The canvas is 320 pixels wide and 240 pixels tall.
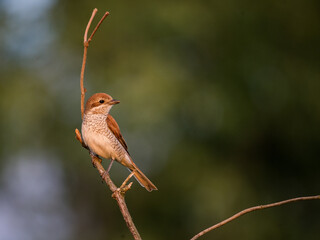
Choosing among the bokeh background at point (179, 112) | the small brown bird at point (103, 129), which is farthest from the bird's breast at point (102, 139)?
the bokeh background at point (179, 112)

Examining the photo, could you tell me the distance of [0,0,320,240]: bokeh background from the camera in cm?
966

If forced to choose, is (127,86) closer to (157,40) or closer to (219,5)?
(157,40)

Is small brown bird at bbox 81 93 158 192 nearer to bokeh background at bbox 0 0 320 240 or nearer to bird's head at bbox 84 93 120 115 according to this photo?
bird's head at bbox 84 93 120 115

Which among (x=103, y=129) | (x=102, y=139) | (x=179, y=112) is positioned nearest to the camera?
(x=102, y=139)

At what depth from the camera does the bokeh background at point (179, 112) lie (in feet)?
31.7

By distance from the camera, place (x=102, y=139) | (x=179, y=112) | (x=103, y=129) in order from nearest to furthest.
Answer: (x=102, y=139)
(x=103, y=129)
(x=179, y=112)

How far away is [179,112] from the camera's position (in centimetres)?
989

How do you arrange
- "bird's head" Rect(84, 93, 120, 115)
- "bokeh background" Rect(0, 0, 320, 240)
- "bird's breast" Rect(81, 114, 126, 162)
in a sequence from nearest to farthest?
"bird's breast" Rect(81, 114, 126, 162) → "bird's head" Rect(84, 93, 120, 115) → "bokeh background" Rect(0, 0, 320, 240)

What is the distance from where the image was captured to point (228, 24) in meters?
11.2

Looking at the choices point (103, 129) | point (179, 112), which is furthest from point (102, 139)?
point (179, 112)

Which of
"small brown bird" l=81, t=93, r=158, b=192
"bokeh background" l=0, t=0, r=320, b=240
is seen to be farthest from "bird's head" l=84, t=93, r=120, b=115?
"bokeh background" l=0, t=0, r=320, b=240

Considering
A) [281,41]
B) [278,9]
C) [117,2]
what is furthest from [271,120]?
[117,2]

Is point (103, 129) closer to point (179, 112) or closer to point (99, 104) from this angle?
point (99, 104)

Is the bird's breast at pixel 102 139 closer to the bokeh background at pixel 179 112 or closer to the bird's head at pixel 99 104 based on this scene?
the bird's head at pixel 99 104
